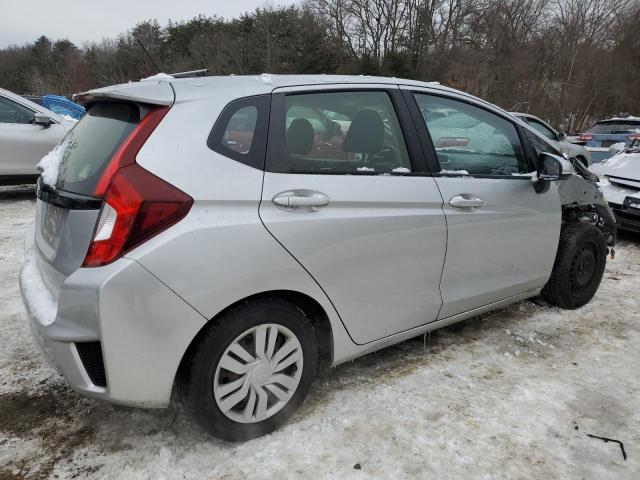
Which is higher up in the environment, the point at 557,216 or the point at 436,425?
the point at 557,216

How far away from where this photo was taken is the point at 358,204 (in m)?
2.23

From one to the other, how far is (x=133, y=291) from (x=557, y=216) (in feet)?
9.43

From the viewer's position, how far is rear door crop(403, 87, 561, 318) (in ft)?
8.75

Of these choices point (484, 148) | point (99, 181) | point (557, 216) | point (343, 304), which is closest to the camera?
point (99, 181)

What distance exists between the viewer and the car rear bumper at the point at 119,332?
1697 millimetres

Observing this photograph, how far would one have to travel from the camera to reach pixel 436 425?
7.57 ft

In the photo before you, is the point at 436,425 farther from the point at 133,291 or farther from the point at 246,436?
the point at 133,291

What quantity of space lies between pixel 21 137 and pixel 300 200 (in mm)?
6890

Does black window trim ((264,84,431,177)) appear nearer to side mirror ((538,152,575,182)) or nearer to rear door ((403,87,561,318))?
rear door ((403,87,561,318))

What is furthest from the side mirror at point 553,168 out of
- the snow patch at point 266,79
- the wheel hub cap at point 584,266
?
the snow patch at point 266,79

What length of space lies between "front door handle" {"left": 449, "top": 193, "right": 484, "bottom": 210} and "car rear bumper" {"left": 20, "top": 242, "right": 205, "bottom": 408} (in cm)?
153

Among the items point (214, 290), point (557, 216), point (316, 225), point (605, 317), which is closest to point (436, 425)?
point (316, 225)

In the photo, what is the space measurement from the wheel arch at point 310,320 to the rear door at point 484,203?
786mm

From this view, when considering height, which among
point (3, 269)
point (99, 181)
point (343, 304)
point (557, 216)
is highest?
point (99, 181)
